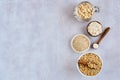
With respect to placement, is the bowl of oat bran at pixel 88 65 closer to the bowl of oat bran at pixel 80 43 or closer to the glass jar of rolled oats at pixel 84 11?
the bowl of oat bran at pixel 80 43

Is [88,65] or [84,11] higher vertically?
[84,11]

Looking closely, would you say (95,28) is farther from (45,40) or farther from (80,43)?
(45,40)

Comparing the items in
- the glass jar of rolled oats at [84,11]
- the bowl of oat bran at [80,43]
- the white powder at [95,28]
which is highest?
the glass jar of rolled oats at [84,11]

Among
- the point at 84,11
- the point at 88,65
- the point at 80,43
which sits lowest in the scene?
the point at 88,65

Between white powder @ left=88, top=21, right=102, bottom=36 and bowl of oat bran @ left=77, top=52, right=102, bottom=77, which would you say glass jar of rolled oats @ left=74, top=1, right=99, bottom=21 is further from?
bowl of oat bran @ left=77, top=52, right=102, bottom=77

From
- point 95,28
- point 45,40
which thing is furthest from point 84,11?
point 45,40

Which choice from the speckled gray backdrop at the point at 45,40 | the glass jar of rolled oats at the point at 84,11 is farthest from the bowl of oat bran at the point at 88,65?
the glass jar of rolled oats at the point at 84,11

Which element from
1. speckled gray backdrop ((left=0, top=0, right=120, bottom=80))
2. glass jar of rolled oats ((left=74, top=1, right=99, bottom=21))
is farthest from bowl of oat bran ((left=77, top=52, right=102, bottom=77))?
glass jar of rolled oats ((left=74, top=1, right=99, bottom=21))
